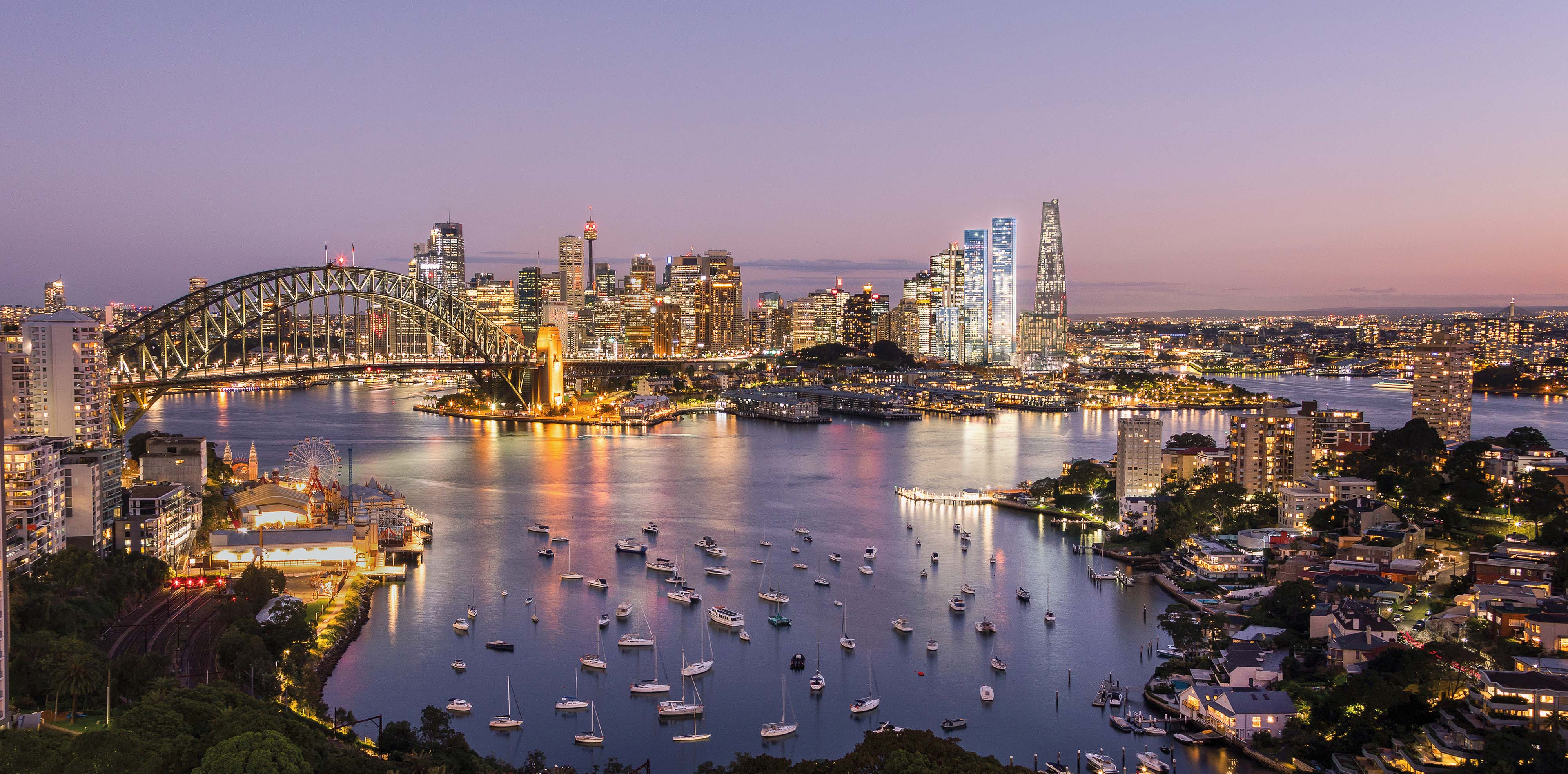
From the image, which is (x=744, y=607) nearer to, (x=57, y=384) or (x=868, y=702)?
(x=868, y=702)

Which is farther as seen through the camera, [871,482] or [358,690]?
[871,482]

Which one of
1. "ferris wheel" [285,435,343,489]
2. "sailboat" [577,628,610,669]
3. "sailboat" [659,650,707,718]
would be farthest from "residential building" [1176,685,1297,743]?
"ferris wheel" [285,435,343,489]

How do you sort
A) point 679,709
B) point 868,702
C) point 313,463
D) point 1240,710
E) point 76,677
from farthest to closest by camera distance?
point 313,463, point 868,702, point 679,709, point 1240,710, point 76,677

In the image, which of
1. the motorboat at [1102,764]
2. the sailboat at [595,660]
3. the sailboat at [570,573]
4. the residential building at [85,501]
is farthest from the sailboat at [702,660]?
the residential building at [85,501]

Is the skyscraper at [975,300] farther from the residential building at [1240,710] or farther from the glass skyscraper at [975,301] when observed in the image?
the residential building at [1240,710]

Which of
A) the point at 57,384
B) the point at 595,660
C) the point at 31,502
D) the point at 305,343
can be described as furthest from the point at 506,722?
the point at 305,343

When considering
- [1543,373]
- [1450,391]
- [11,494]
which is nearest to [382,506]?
[11,494]

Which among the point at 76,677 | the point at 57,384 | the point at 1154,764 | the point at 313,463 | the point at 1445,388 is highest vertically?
the point at 57,384

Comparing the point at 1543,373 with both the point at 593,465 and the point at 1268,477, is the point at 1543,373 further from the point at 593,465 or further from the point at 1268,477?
the point at 593,465
